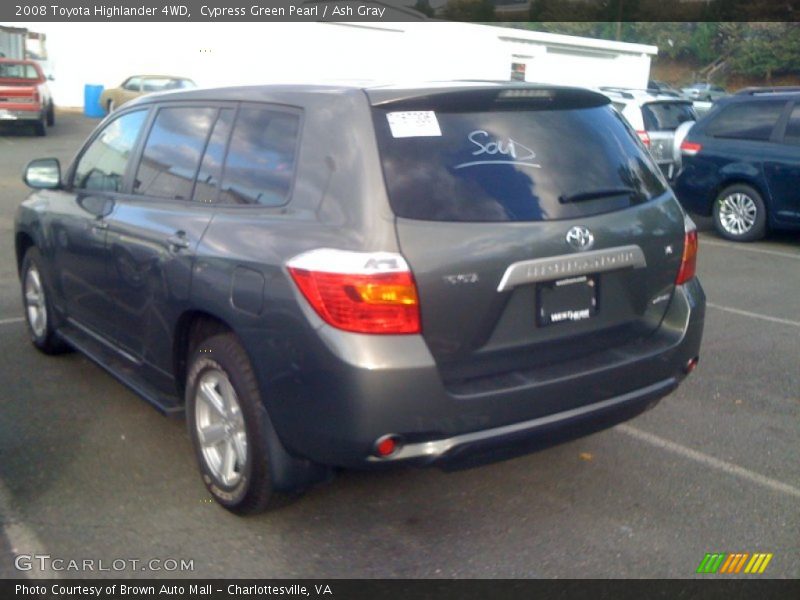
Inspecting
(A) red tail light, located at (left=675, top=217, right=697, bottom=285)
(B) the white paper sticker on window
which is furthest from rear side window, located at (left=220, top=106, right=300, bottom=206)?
(A) red tail light, located at (left=675, top=217, right=697, bottom=285)

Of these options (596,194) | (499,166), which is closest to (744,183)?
(596,194)

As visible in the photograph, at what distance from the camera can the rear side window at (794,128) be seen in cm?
1066

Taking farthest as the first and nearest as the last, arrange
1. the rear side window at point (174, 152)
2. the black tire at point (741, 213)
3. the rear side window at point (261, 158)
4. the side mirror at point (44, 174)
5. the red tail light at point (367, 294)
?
1. the black tire at point (741, 213)
2. the side mirror at point (44, 174)
3. the rear side window at point (174, 152)
4. the rear side window at point (261, 158)
5. the red tail light at point (367, 294)

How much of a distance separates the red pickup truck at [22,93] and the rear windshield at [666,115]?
16.0 metres

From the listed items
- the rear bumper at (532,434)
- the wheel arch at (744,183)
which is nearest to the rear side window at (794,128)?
the wheel arch at (744,183)

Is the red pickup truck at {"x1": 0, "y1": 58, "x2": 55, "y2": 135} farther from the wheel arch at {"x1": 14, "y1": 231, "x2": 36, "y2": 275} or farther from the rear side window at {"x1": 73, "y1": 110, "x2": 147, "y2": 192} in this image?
the rear side window at {"x1": 73, "y1": 110, "x2": 147, "y2": 192}

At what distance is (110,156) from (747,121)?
26.8ft

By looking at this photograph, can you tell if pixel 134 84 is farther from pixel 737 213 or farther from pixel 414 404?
pixel 414 404

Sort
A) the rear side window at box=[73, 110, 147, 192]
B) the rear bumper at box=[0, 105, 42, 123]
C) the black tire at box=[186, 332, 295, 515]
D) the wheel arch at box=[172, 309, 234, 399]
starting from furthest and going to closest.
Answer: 1. the rear bumper at box=[0, 105, 42, 123]
2. the rear side window at box=[73, 110, 147, 192]
3. the wheel arch at box=[172, 309, 234, 399]
4. the black tire at box=[186, 332, 295, 515]

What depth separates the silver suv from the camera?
13.8 meters

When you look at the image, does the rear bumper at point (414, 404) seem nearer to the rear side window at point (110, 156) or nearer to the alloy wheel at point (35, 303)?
the rear side window at point (110, 156)

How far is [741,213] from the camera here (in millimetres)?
11266

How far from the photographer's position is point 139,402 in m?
5.57

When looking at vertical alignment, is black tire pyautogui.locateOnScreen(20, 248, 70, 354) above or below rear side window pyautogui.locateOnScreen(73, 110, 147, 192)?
below
